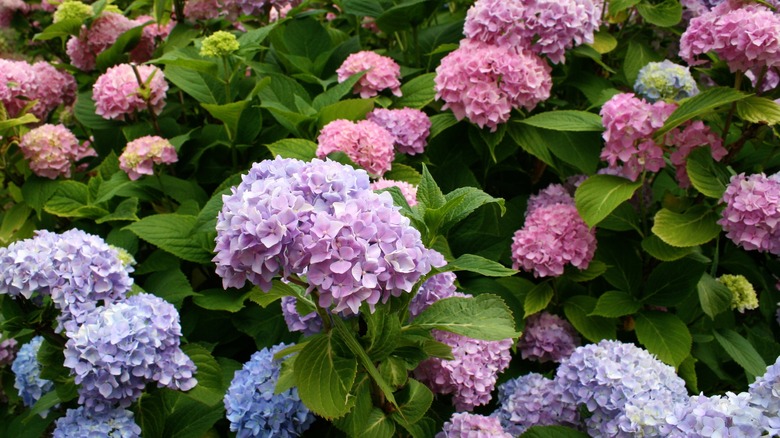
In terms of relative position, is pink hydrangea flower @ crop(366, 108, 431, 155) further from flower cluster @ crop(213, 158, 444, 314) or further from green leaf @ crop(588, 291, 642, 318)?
flower cluster @ crop(213, 158, 444, 314)

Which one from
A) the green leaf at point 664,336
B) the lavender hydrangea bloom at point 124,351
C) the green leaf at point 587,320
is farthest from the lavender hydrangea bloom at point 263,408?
the green leaf at point 664,336

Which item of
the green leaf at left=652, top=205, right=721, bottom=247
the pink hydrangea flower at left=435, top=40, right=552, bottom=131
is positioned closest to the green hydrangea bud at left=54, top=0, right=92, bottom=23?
the pink hydrangea flower at left=435, top=40, right=552, bottom=131

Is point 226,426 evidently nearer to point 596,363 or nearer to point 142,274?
point 142,274

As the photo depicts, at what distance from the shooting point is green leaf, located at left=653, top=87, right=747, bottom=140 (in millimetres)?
1869

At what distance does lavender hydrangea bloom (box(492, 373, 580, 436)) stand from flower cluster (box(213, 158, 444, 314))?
2.50 ft

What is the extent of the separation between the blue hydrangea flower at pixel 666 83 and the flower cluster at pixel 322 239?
1.43 m

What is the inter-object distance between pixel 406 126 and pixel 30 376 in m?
1.31

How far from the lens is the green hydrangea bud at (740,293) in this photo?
6.98ft

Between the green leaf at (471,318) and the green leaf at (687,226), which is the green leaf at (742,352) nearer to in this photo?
the green leaf at (687,226)

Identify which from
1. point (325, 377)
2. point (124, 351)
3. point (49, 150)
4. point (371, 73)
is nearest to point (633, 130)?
point (371, 73)

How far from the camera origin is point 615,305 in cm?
208

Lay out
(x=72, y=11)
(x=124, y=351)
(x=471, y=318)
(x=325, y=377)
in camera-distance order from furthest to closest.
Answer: (x=72, y=11), (x=124, y=351), (x=471, y=318), (x=325, y=377)

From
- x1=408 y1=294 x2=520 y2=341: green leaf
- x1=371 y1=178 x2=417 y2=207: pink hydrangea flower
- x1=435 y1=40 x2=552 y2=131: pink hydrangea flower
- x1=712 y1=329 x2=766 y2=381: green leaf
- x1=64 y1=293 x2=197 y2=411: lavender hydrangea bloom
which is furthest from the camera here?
x1=435 y1=40 x2=552 y2=131: pink hydrangea flower

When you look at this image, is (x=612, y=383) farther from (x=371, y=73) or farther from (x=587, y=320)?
(x=371, y=73)
